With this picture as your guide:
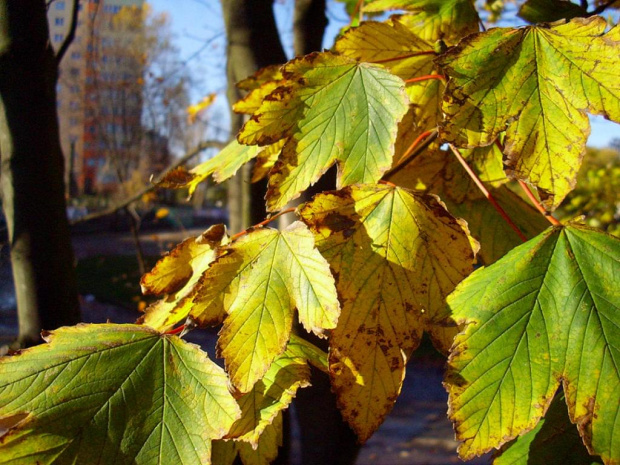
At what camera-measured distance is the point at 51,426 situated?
0.56 metres

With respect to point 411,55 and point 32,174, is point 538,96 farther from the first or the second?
point 32,174

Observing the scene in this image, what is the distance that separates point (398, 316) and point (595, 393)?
21cm

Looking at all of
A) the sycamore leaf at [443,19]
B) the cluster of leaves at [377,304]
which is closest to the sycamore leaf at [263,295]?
the cluster of leaves at [377,304]

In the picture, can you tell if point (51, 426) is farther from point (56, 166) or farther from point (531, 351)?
point (56, 166)

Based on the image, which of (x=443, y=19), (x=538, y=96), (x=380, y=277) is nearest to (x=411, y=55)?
(x=443, y=19)

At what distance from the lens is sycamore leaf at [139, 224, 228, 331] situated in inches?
28.8

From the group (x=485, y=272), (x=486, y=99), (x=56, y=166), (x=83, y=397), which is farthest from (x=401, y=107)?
(x=56, y=166)

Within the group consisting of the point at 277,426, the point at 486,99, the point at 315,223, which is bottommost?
the point at 277,426

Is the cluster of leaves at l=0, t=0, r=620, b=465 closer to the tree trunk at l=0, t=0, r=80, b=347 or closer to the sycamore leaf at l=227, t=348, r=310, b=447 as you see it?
the sycamore leaf at l=227, t=348, r=310, b=447

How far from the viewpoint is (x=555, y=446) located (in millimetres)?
665

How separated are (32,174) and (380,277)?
3.66ft

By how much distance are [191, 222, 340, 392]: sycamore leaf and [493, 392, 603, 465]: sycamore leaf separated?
0.34m

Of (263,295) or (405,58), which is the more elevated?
(405,58)

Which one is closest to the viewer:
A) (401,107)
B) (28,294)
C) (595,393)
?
(595,393)
